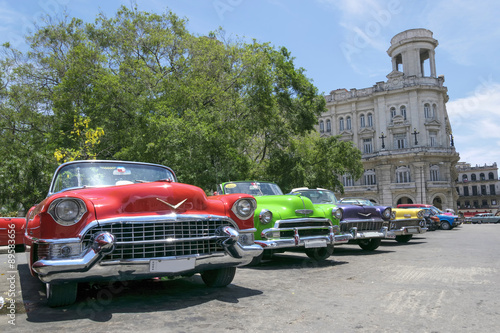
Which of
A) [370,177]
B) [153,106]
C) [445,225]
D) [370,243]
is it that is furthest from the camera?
[370,177]

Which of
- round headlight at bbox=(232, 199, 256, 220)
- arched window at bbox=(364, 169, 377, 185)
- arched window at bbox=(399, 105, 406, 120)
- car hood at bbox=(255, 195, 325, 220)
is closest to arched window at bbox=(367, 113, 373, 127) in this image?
arched window at bbox=(399, 105, 406, 120)

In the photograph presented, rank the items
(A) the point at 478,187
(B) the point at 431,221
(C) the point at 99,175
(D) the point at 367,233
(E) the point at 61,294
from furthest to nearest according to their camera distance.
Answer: (A) the point at 478,187, (B) the point at 431,221, (D) the point at 367,233, (C) the point at 99,175, (E) the point at 61,294

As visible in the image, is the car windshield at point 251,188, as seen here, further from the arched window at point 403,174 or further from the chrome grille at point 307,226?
the arched window at point 403,174

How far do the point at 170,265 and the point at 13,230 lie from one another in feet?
25.4

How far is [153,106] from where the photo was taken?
17734 millimetres

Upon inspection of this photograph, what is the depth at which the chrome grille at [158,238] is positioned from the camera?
4.01m

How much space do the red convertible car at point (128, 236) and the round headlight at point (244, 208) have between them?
0.51 feet

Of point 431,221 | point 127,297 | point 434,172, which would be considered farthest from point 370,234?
point 434,172

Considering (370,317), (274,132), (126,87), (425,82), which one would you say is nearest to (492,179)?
(425,82)

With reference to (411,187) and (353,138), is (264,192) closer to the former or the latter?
(411,187)

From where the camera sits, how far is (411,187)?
52188mm

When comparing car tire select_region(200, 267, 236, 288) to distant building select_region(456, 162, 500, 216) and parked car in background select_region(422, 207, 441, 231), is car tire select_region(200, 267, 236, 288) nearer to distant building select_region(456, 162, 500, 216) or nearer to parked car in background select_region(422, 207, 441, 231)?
parked car in background select_region(422, 207, 441, 231)

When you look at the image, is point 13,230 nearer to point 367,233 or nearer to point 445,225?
point 367,233

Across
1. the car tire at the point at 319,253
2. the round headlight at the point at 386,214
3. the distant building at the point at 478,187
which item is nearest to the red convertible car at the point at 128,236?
the car tire at the point at 319,253
